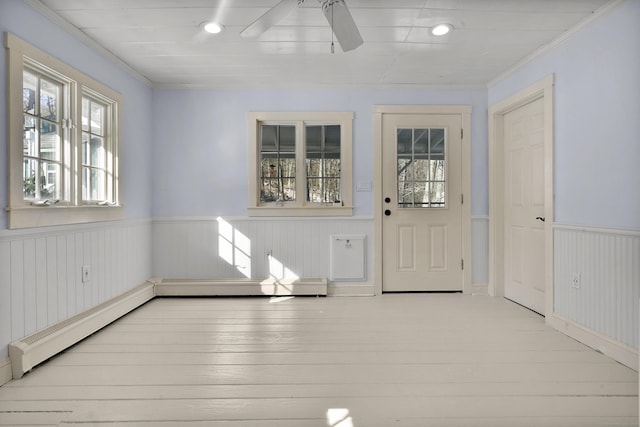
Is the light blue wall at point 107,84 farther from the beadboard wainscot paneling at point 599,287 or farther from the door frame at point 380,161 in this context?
the beadboard wainscot paneling at point 599,287

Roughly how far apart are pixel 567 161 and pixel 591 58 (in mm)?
736

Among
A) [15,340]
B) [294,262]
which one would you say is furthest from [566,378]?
[15,340]

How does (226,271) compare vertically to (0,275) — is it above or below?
below

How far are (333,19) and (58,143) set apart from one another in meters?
2.11

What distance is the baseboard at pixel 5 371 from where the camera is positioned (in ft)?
7.21

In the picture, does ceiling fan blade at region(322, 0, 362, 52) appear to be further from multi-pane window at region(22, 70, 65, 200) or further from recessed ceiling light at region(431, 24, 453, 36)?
multi-pane window at region(22, 70, 65, 200)

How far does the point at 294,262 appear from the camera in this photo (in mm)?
4344

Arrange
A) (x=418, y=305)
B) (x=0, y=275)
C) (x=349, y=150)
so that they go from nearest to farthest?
(x=0, y=275), (x=418, y=305), (x=349, y=150)

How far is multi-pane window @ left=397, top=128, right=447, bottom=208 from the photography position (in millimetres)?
4379

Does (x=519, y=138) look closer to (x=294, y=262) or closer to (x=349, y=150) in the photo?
(x=349, y=150)

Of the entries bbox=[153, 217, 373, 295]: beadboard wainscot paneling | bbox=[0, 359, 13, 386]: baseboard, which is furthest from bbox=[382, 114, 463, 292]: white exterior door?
bbox=[0, 359, 13, 386]: baseboard

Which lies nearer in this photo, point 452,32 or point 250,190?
point 452,32

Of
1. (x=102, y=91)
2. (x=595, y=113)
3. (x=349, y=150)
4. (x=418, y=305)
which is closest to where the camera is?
(x=595, y=113)

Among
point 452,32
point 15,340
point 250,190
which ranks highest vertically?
point 452,32
